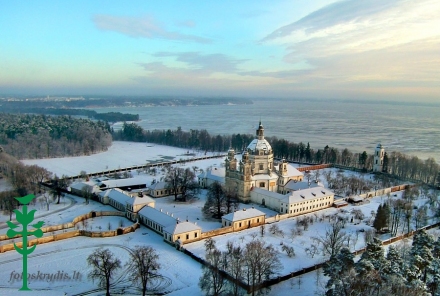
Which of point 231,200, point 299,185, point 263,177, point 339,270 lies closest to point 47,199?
point 231,200

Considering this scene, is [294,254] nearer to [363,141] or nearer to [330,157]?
[330,157]

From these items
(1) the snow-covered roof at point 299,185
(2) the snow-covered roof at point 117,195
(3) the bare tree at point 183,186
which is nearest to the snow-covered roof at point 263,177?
(1) the snow-covered roof at point 299,185

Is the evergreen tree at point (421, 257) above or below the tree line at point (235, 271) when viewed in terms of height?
above

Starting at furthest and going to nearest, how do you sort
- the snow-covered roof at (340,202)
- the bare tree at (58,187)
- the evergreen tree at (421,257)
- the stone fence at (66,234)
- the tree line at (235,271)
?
1. the snow-covered roof at (340,202)
2. the bare tree at (58,187)
3. the stone fence at (66,234)
4. the tree line at (235,271)
5. the evergreen tree at (421,257)

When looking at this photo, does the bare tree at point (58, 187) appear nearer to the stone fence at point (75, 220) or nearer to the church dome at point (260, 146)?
the stone fence at point (75, 220)

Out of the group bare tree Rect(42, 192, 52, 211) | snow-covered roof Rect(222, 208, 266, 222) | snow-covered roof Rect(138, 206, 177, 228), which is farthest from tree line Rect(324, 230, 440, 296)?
bare tree Rect(42, 192, 52, 211)

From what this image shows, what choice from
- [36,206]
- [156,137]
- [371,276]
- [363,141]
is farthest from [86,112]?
[371,276]

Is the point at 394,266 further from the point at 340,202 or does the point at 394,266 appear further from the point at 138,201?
the point at 138,201
